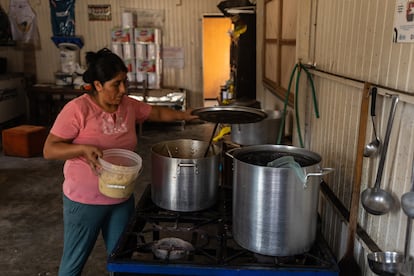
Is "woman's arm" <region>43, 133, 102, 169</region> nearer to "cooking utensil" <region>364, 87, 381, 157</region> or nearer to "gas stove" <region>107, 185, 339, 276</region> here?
"gas stove" <region>107, 185, 339, 276</region>

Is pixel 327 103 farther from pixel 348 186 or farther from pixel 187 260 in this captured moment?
pixel 187 260

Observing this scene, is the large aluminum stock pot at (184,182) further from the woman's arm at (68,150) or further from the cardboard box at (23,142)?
the cardboard box at (23,142)

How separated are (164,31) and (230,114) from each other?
5.85 metres

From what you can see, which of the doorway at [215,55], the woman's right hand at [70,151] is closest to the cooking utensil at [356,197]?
the woman's right hand at [70,151]

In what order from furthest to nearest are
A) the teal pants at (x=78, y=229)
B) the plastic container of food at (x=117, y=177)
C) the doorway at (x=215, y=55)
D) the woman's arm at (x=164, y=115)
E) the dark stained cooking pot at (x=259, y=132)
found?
the doorway at (x=215, y=55) < the dark stained cooking pot at (x=259, y=132) < the woman's arm at (x=164, y=115) < the teal pants at (x=78, y=229) < the plastic container of food at (x=117, y=177)

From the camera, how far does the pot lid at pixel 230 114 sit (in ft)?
5.85

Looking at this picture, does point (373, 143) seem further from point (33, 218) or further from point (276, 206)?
point (33, 218)

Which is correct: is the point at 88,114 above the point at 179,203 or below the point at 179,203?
above

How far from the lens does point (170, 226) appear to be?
5.21 ft

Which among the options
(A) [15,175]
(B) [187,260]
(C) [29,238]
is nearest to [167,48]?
(A) [15,175]

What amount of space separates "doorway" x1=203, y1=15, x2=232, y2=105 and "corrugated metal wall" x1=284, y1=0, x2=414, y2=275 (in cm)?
724

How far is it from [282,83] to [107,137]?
6.95ft

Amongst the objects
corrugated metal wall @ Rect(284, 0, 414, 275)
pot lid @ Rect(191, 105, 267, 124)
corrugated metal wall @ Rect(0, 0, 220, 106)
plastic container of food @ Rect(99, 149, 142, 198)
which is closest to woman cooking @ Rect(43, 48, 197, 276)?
plastic container of food @ Rect(99, 149, 142, 198)

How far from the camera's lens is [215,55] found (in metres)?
9.53
